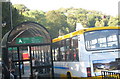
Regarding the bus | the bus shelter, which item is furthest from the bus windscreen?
the bus shelter

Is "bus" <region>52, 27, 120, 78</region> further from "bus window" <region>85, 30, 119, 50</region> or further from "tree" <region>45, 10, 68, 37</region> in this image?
"tree" <region>45, 10, 68, 37</region>

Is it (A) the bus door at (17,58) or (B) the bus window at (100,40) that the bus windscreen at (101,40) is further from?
(A) the bus door at (17,58)

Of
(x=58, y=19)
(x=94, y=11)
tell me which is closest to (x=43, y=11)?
(x=58, y=19)

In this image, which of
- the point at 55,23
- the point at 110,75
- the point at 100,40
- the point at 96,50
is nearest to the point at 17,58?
the point at 96,50

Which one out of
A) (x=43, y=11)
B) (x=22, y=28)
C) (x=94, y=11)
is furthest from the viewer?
(x=94, y=11)

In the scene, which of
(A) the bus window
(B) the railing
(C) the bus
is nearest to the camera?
(B) the railing

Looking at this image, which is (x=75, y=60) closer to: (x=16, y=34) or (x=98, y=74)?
(x=98, y=74)

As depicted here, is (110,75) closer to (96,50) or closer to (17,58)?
(96,50)

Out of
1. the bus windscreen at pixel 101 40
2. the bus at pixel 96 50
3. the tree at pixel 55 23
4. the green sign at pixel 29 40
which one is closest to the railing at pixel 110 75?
the bus at pixel 96 50

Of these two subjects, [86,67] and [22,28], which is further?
[22,28]

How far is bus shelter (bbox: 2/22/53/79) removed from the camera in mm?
9648

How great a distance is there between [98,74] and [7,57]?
438cm

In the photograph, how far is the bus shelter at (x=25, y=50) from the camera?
9.65 metres

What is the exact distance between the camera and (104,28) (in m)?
8.90
